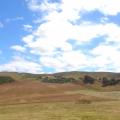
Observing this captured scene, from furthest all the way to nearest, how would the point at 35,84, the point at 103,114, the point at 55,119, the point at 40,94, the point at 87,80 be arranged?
the point at 87,80 → the point at 35,84 → the point at 40,94 → the point at 103,114 → the point at 55,119

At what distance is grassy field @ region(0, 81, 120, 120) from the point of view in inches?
1299

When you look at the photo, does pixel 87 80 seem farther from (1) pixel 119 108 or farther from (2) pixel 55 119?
(2) pixel 55 119

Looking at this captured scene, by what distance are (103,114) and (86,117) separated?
7.98ft

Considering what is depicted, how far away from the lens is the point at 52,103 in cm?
4575

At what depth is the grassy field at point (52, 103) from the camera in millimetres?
33000

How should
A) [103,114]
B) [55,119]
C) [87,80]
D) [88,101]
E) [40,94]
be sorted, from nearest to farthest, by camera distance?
1. [55,119]
2. [103,114]
3. [88,101]
4. [40,94]
5. [87,80]

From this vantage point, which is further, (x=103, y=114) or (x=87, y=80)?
(x=87, y=80)

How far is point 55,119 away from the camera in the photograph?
30.8 m

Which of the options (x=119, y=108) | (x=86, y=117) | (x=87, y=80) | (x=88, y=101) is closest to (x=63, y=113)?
(x=86, y=117)

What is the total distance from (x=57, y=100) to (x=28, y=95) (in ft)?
22.9

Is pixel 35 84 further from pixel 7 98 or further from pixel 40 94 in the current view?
pixel 7 98

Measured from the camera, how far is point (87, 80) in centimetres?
12212

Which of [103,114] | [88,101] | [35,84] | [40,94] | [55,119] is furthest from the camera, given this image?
[35,84]

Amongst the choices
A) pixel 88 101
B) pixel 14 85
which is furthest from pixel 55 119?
pixel 14 85
